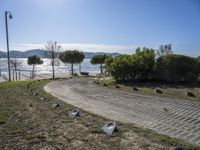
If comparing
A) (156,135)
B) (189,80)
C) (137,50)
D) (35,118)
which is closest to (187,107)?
(156,135)

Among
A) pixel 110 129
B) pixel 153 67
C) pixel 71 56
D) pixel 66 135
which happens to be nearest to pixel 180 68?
pixel 153 67

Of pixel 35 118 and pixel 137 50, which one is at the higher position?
pixel 137 50

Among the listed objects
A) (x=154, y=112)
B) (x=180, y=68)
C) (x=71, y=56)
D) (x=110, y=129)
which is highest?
(x=180, y=68)

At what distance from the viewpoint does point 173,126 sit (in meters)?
5.86

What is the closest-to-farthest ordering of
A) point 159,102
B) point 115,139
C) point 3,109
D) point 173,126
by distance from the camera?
point 115,139, point 173,126, point 3,109, point 159,102

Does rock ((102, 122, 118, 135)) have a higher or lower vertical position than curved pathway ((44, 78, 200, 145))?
higher

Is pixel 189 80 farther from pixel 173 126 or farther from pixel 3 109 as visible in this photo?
pixel 3 109

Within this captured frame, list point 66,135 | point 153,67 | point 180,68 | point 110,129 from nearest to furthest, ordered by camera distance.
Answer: point 66,135 → point 110,129 → point 180,68 → point 153,67

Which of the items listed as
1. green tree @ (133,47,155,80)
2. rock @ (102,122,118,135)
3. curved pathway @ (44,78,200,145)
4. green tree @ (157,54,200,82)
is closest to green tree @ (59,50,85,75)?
green tree @ (133,47,155,80)

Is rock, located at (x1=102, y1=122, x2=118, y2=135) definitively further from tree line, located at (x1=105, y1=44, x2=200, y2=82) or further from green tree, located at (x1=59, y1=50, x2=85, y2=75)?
green tree, located at (x1=59, y1=50, x2=85, y2=75)

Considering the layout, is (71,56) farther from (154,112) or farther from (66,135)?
(66,135)

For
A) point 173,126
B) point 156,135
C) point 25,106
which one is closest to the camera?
point 156,135

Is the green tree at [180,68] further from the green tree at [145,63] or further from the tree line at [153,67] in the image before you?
the green tree at [145,63]

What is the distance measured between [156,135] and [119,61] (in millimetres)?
11315
